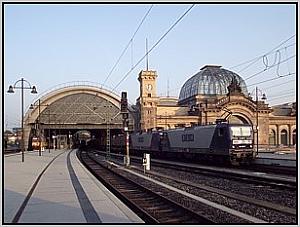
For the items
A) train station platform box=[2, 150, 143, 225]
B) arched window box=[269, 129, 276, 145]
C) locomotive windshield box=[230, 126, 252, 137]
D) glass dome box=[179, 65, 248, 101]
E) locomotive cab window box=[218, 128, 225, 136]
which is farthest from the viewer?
glass dome box=[179, 65, 248, 101]

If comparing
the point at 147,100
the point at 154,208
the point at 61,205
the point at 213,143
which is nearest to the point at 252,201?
the point at 154,208

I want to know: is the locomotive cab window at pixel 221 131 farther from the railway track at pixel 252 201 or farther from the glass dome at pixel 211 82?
the glass dome at pixel 211 82

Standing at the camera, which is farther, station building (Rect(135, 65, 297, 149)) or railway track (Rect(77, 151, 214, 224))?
station building (Rect(135, 65, 297, 149))

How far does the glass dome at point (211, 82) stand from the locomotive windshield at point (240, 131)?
236ft

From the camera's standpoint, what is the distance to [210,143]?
3747 centimetres

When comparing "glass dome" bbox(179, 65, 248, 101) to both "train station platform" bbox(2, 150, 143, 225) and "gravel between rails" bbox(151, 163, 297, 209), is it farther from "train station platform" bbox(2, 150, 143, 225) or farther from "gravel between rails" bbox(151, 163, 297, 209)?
"train station platform" bbox(2, 150, 143, 225)

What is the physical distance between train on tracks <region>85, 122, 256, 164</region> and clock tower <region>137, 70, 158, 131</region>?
43262 millimetres

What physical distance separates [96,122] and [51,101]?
14171mm

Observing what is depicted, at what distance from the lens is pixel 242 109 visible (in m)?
94.4

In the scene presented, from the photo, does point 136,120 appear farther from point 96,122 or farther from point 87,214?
point 87,214

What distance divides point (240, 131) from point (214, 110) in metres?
59.5

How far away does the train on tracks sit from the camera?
34656mm

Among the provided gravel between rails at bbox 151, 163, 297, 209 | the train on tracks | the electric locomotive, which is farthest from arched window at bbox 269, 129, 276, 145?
gravel between rails at bbox 151, 163, 297, 209

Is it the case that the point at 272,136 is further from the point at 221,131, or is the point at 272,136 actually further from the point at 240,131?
the point at 240,131
